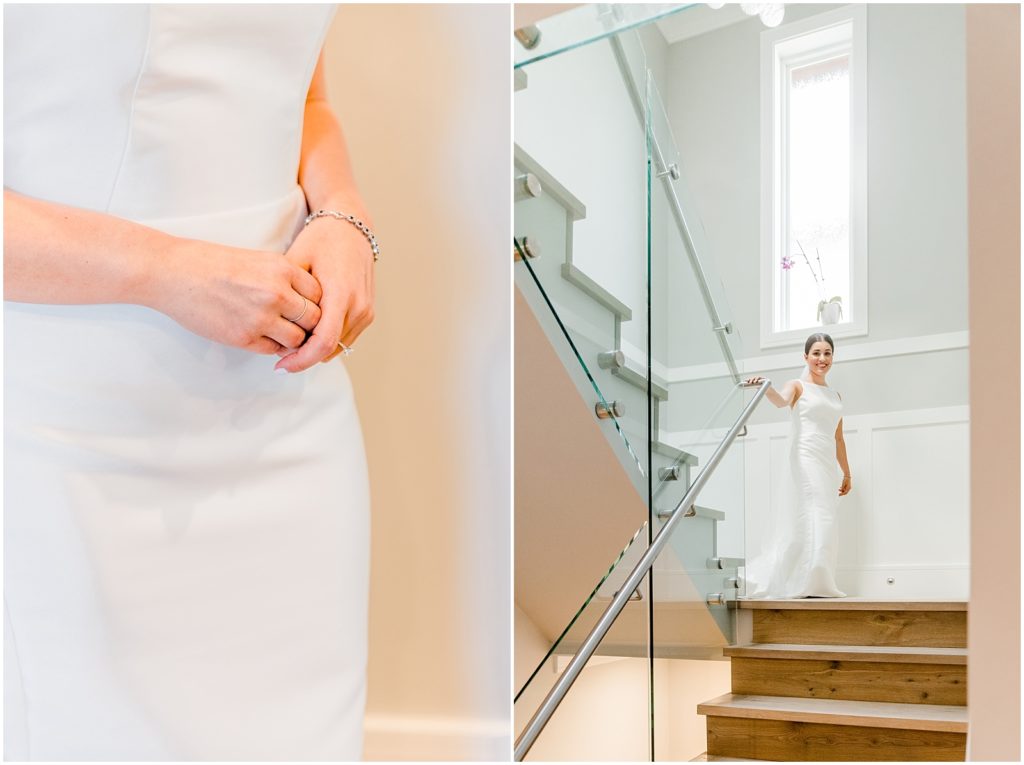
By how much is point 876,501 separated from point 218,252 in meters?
1.10

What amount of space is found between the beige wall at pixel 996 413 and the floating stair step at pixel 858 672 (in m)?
0.77

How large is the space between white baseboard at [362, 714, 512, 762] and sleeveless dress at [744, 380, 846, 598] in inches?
22.1

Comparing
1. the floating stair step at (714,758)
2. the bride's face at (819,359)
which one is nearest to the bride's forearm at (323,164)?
the bride's face at (819,359)

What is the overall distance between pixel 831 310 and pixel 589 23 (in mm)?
678

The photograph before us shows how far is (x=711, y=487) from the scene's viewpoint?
63.9 inches

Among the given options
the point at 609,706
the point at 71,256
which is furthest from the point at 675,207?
the point at 609,706

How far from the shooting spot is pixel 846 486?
134 centimetres

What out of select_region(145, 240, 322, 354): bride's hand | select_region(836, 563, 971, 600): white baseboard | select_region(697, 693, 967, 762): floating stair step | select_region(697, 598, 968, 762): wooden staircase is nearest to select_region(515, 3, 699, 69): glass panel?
select_region(145, 240, 322, 354): bride's hand

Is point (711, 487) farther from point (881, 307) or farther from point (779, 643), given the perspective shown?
point (881, 307)

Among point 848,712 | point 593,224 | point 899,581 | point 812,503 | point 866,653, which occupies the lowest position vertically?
point 848,712

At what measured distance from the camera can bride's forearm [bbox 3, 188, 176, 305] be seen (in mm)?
661

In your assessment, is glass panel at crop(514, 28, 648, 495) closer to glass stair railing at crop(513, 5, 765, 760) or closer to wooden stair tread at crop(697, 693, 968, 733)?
glass stair railing at crop(513, 5, 765, 760)

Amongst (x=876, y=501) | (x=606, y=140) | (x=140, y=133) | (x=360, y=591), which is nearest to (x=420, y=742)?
(x=360, y=591)

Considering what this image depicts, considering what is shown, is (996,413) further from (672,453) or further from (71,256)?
(672,453)
